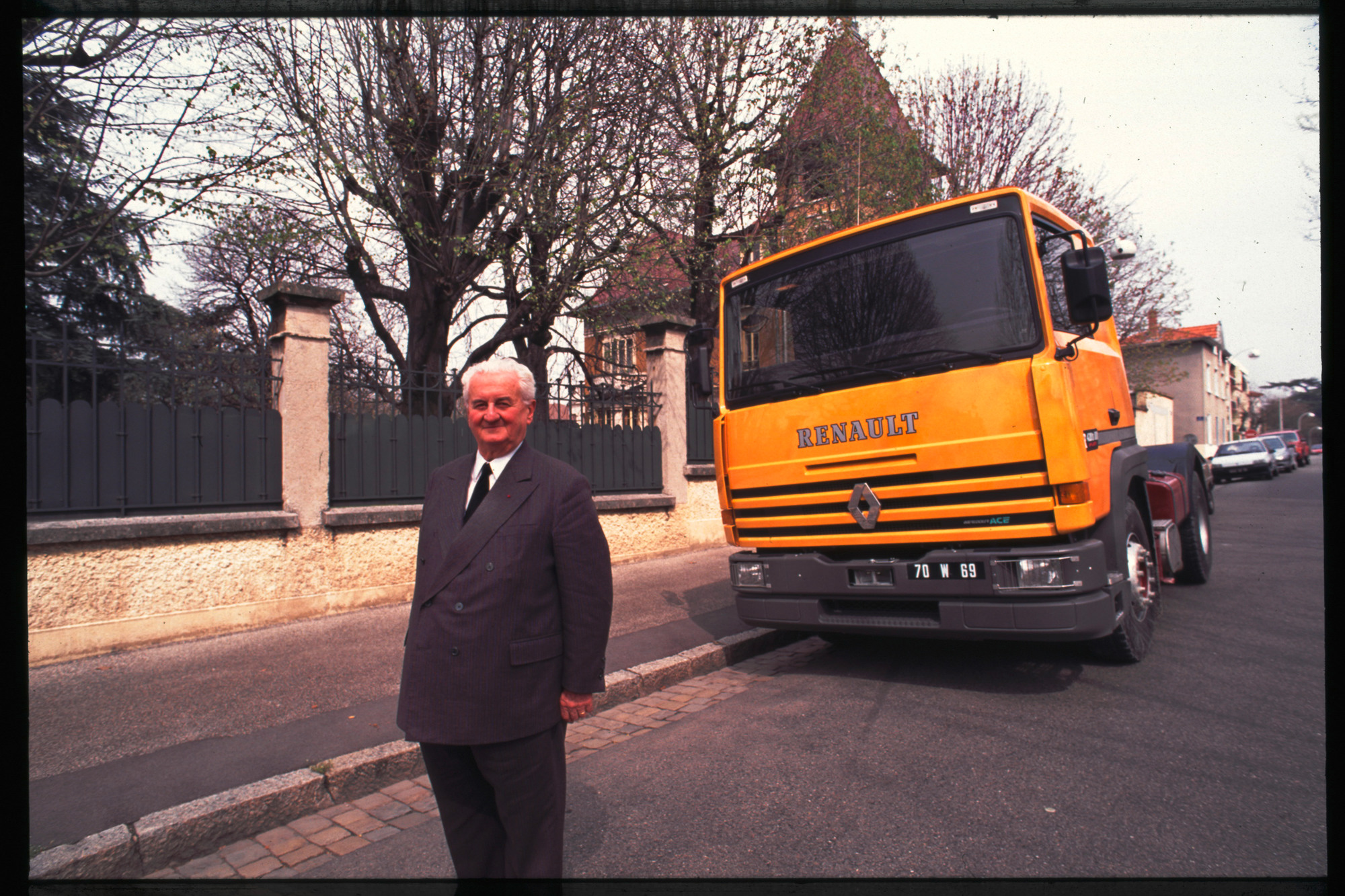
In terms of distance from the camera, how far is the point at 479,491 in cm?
220

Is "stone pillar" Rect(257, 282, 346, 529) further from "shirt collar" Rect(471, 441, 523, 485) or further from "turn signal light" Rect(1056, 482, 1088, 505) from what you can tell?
"turn signal light" Rect(1056, 482, 1088, 505)

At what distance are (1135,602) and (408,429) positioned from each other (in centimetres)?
636

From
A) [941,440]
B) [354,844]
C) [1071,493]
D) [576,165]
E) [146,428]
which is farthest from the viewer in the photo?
[576,165]

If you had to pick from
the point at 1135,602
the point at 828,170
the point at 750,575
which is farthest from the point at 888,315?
the point at 828,170

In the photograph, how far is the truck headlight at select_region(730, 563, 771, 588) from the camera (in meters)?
5.02

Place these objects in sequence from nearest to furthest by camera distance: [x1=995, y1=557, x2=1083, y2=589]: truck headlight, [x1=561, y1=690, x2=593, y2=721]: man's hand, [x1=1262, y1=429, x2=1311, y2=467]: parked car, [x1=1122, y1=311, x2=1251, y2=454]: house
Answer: [x1=561, y1=690, x2=593, y2=721]: man's hand
[x1=995, y1=557, x2=1083, y2=589]: truck headlight
[x1=1262, y1=429, x2=1311, y2=467]: parked car
[x1=1122, y1=311, x2=1251, y2=454]: house

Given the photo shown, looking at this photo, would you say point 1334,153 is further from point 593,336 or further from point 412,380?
point 593,336

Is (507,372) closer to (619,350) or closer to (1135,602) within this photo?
(1135,602)

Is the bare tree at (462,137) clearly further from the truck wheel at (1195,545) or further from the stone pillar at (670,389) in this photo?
the truck wheel at (1195,545)

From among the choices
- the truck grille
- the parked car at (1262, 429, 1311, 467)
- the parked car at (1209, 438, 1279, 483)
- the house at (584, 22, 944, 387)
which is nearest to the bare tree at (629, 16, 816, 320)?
the house at (584, 22, 944, 387)

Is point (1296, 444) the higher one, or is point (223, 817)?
point (1296, 444)

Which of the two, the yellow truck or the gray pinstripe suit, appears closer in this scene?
the gray pinstripe suit

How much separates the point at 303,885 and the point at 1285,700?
504 centimetres

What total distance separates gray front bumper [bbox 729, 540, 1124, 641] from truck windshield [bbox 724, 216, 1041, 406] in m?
1.11
